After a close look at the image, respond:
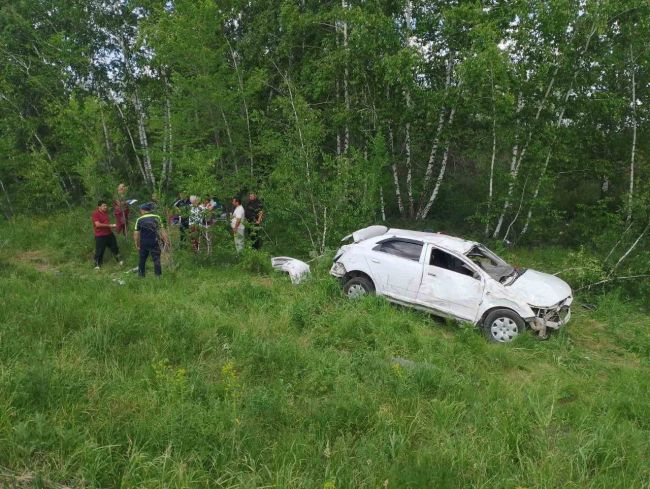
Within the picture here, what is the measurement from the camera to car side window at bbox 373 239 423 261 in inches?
289

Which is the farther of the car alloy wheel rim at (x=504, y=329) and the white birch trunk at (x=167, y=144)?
the white birch trunk at (x=167, y=144)

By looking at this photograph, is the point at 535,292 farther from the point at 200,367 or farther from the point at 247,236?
the point at 247,236

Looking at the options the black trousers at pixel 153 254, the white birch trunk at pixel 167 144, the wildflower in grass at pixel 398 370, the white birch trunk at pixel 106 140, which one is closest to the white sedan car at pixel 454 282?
the wildflower in grass at pixel 398 370

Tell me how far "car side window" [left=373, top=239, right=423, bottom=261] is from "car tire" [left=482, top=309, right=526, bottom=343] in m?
1.49

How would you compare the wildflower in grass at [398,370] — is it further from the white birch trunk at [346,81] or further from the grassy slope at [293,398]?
the white birch trunk at [346,81]

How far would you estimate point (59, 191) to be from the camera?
14.2 metres

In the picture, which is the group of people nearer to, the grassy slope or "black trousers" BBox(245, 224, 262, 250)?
"black trousers" BBox(245, 224, 262, 250)

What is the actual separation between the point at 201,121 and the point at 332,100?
4.09 metres

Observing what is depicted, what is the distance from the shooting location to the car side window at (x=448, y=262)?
273 inches

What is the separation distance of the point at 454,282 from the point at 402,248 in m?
1.10

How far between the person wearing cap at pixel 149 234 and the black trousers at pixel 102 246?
1.96 meters

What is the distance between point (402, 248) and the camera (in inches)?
297

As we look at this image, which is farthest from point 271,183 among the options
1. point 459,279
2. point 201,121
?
point 459,279

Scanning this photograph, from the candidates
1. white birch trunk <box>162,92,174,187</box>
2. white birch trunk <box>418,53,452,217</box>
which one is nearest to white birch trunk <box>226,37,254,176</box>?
white birch trunk <box>162,92,174,187</box>
